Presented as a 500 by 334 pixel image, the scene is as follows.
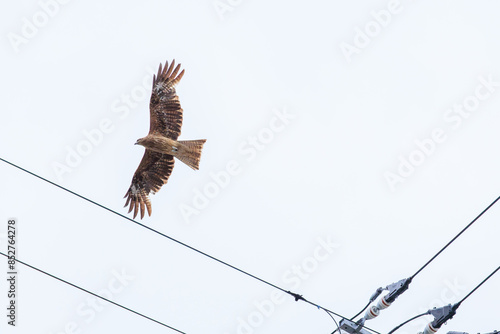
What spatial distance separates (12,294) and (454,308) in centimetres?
1213

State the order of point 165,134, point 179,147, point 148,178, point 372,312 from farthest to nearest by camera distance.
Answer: point 148,178, point 165,134, point 179,147, point 372,312

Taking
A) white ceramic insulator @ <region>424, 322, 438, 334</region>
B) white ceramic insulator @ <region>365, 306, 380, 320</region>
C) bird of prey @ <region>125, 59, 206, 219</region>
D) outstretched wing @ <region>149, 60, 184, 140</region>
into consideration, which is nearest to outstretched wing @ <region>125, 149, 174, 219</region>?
bird of prey @ <region>125, 59, 206, 219</region>

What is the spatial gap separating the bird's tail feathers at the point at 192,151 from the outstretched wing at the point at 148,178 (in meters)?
1.40

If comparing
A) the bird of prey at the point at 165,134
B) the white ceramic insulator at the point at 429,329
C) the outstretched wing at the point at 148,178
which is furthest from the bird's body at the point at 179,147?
the white ceramic insulator at the point at 429,329

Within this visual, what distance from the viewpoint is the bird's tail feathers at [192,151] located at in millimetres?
21703

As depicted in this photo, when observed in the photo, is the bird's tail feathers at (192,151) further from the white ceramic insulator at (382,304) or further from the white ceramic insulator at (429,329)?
the white ceramic insulator at (429,329)

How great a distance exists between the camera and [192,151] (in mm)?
21734

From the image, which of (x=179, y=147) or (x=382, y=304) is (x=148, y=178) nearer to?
(x=179, y=147)

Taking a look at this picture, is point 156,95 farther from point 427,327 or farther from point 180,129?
point 427,327

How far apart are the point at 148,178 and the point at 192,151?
2.40 meters

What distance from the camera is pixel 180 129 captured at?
22406 millimetres

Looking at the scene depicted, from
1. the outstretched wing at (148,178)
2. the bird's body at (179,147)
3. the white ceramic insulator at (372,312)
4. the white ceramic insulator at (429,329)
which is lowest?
the outstretched wing at (148,178)

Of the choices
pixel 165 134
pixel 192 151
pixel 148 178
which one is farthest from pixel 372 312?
pixel 148 178

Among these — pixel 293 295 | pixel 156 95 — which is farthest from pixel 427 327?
pixel 156 95
